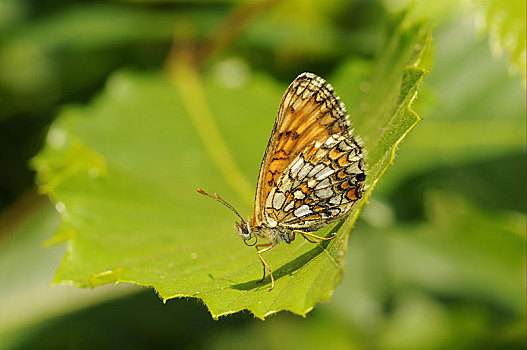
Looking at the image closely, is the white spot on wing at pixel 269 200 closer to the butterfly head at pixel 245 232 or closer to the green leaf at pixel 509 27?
the butterfly head at pixel 245 232

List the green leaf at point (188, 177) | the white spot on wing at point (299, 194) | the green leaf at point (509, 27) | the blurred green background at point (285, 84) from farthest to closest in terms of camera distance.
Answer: the blurred green background at point (285, 84)
the white spot on wing at point (299, 194)
the green leaf at point (509, 27)
the green leaf at point (188, 177)

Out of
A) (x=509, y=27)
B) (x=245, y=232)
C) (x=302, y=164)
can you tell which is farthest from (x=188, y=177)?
(x=509, y=27)

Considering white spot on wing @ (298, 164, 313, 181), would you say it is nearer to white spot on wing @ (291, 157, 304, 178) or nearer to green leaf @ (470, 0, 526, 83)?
white spot on wing @ (291, 157, 304, 178)

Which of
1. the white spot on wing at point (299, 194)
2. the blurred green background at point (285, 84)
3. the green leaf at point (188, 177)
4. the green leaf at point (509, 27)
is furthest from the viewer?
the blurred green background at point (285, 84)

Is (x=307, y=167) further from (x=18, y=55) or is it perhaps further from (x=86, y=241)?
(x=18, y=55)

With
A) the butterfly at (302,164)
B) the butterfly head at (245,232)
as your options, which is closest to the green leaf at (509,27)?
the butterfly at (302,164)

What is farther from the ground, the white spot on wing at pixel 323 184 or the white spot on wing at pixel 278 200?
the white spot on wing at pixel 323 184
